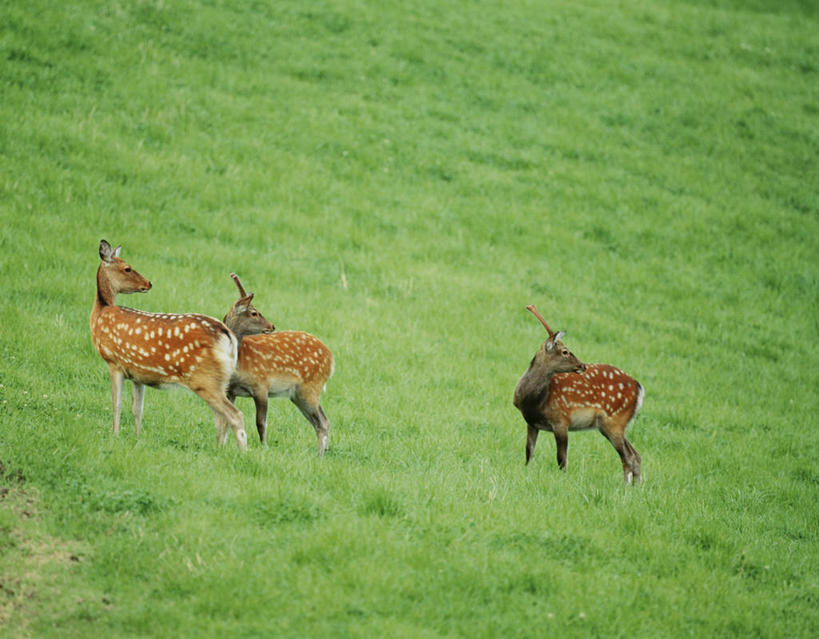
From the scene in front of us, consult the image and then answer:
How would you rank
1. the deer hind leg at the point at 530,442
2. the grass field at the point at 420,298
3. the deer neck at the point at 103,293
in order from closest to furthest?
1. the grass field at the point at 420,298
2. the deer neck at the point at 103,293
3. the deer hind leg at the point at 530,442

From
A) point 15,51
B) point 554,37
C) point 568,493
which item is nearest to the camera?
point 568,493

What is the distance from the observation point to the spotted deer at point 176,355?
28.3 feet

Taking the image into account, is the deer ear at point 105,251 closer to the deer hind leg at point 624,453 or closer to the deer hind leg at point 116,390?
the deer hind leg at point 116,390

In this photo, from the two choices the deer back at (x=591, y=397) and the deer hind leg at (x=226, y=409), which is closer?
the deer hind leg at (x=226, y=409)

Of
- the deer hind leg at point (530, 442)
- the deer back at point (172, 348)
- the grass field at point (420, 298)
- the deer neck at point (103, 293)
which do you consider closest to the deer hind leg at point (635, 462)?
the grass field at point (420, 298)

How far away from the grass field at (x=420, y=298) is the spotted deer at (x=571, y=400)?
21.6 inches

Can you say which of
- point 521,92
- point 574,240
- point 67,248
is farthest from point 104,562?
point 521,92

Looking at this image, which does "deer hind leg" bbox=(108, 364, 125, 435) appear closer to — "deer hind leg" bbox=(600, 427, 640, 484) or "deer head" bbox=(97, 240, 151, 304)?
"deer head" bbox=(97, 240, 151, 304)

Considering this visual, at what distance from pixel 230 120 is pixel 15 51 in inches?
161

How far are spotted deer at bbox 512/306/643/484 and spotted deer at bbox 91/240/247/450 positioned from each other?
122 inches

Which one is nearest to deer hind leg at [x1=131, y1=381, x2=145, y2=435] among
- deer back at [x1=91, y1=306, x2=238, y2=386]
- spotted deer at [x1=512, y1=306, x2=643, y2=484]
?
deer back at [x1=91, y1=306, x2=238, y2=386]

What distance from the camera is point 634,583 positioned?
729 cm

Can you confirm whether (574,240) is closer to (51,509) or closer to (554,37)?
(554,37)

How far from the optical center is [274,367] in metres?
9.34
